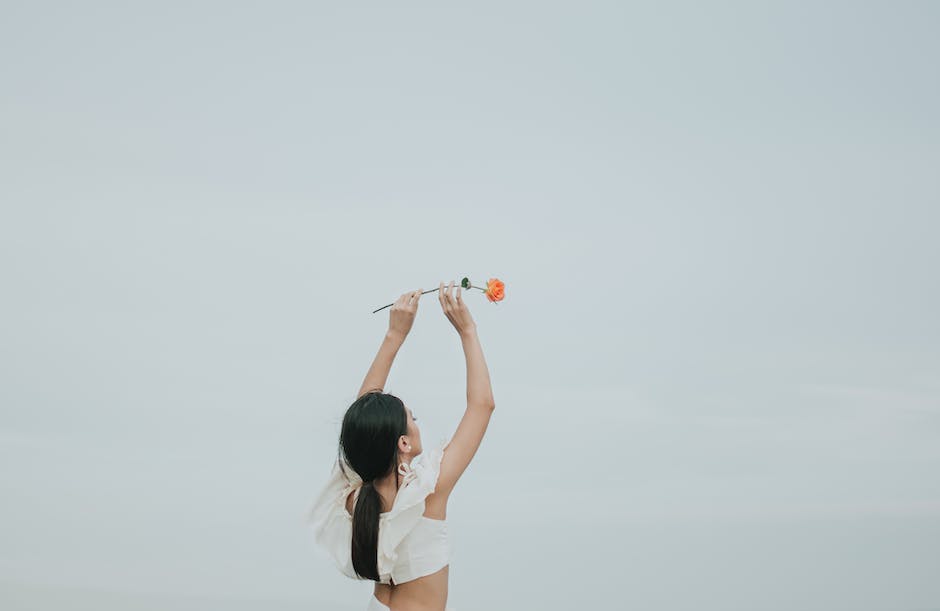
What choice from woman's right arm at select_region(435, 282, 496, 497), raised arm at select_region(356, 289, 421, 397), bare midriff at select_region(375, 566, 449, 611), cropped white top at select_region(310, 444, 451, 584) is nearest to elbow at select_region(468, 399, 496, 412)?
woman's right arm at select_region(435, 282, 496, 497)

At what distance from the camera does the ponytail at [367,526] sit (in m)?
4.18

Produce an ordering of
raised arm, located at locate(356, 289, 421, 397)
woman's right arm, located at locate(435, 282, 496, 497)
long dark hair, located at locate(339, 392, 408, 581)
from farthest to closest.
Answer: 1. raised arm, located at locate(356, 289, 421, 397)
2. woman's right arm, located at locate(435, 282, 496, 497)
3. long dark hair, located at locate(339, 392, 408, 581)

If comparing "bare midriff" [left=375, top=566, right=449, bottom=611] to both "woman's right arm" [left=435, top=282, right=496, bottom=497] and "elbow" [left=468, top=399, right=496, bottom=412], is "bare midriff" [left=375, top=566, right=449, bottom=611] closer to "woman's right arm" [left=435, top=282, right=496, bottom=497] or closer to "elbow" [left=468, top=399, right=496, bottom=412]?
"woman's right arm" [left=435, top=282, right=496, bottom=497]

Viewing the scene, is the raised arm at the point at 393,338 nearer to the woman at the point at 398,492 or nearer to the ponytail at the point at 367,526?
the woman at the point at 398,492

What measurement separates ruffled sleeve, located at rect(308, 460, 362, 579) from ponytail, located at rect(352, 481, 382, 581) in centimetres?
8

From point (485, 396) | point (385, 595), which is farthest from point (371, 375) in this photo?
point (385, 595)

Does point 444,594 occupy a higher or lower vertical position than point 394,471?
lower

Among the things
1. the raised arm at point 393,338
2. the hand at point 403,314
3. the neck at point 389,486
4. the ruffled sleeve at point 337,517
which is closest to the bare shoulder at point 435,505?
the neck at point 389,486

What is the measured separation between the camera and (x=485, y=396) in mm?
4188

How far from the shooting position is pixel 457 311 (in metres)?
4.30

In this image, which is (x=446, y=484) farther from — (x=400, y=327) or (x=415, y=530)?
(x=400, y=327)

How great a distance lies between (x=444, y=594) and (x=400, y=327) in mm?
1006

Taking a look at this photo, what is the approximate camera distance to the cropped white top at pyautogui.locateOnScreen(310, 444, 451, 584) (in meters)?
4.14

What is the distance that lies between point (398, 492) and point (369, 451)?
0.19m
